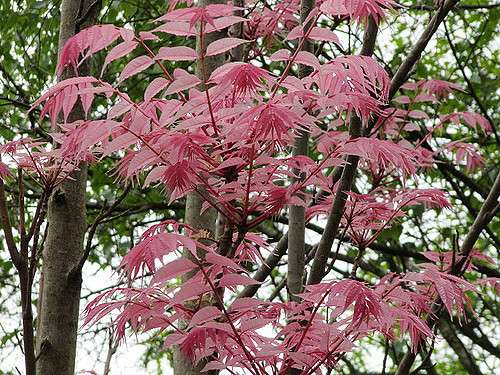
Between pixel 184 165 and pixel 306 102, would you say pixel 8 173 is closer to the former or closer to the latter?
pixel 184 165

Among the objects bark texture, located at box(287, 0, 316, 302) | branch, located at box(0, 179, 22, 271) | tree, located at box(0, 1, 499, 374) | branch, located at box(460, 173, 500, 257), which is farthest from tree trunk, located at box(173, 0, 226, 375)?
branch, located at box(460, 173, 500, 257)

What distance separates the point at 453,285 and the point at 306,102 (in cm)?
46

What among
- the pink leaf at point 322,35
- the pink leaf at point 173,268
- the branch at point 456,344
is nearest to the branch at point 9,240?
the pink leaf at point 173,268

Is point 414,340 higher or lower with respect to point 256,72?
lower

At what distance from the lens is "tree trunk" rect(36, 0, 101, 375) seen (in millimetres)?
1623

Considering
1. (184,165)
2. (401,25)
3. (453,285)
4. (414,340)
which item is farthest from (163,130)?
(401,25)

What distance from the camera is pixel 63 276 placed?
1.68 meters

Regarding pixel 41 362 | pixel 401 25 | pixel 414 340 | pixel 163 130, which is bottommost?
pixel 414 340

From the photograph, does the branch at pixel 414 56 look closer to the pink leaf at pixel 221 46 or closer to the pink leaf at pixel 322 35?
the pink leaf at pixel 322 35

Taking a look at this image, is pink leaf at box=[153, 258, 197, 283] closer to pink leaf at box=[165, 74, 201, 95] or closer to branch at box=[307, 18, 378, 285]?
pink leaf at box=[165, 74, 201, 95]

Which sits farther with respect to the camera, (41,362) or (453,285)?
(41,362)

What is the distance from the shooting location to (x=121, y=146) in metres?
1.25

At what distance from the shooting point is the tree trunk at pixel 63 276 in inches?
63.9

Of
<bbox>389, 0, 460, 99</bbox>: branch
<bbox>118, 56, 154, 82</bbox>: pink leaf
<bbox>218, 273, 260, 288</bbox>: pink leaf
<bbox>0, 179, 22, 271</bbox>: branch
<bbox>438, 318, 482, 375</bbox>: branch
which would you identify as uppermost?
<bbox>389, 0, 460, 99</bbox>: branch
